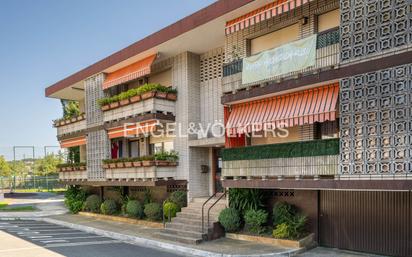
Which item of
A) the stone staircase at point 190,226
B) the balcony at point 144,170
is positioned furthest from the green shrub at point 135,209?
the stone staircase at point 190,226

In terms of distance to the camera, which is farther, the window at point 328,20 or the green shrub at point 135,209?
the green shrub at point 135,209

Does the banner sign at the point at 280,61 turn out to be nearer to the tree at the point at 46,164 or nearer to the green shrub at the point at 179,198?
the green shrub at the point at 179,198

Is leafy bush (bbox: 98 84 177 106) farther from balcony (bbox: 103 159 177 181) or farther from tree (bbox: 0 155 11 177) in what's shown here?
tree (bbox: 0 155 11 177)

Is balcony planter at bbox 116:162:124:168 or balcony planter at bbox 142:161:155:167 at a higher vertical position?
balcony planter at bbox 142:161:155:167

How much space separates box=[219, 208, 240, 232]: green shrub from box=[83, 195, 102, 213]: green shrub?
10423mm

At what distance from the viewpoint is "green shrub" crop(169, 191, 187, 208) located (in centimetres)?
1678

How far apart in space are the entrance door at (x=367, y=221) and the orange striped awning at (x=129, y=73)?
9981 millimetres

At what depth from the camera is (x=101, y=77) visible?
2108 cm

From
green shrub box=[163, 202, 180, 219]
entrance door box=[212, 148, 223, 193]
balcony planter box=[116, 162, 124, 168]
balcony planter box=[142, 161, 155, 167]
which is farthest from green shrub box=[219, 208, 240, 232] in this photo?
balcony planter box=[116, 162, 124, 168]

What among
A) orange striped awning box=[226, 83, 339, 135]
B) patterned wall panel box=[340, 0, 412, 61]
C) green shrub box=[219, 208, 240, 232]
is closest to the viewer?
patterned wall panel box=[340, 0, 412, 61]

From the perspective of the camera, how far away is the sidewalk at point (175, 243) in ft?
38.2

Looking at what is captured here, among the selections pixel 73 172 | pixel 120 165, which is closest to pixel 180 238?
pixel 120 165

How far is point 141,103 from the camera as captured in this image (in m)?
17.8

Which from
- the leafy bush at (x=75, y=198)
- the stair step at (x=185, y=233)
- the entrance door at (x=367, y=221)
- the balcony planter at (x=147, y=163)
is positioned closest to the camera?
the entrance door at (x=367, y=221)
